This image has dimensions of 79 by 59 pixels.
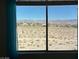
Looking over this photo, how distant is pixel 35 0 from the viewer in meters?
4.09

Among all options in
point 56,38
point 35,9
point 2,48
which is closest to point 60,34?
point 56,38

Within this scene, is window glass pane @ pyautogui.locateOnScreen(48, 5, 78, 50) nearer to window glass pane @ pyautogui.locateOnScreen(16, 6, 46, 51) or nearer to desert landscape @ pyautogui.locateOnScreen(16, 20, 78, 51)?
desert landscape @ pyautogui.locateOnScreen(16, 20, 78, 51)

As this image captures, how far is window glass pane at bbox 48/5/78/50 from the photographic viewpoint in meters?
4.16

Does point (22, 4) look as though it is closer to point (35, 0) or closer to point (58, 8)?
point (35, 0)

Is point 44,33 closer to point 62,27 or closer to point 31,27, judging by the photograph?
point 31,27

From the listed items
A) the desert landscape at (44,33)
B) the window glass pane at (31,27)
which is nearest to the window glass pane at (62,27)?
the desert landscape at (44,33)

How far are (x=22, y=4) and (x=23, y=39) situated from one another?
0.97 metres

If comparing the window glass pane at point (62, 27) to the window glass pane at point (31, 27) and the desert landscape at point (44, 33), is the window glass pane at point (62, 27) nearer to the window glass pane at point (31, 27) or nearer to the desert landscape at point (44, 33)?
the desert landscape at point (44, 33)

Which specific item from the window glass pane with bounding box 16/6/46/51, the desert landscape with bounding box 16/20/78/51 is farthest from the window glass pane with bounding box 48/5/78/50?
the window glass pane with bounding box 16/6/46/51

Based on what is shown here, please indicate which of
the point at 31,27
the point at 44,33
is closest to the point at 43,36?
the point at 44,33

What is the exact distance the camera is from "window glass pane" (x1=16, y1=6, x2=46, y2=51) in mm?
4160

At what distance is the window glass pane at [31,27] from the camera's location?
164 inches

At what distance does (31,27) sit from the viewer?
165 inches

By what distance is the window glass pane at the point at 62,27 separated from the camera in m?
4.16
